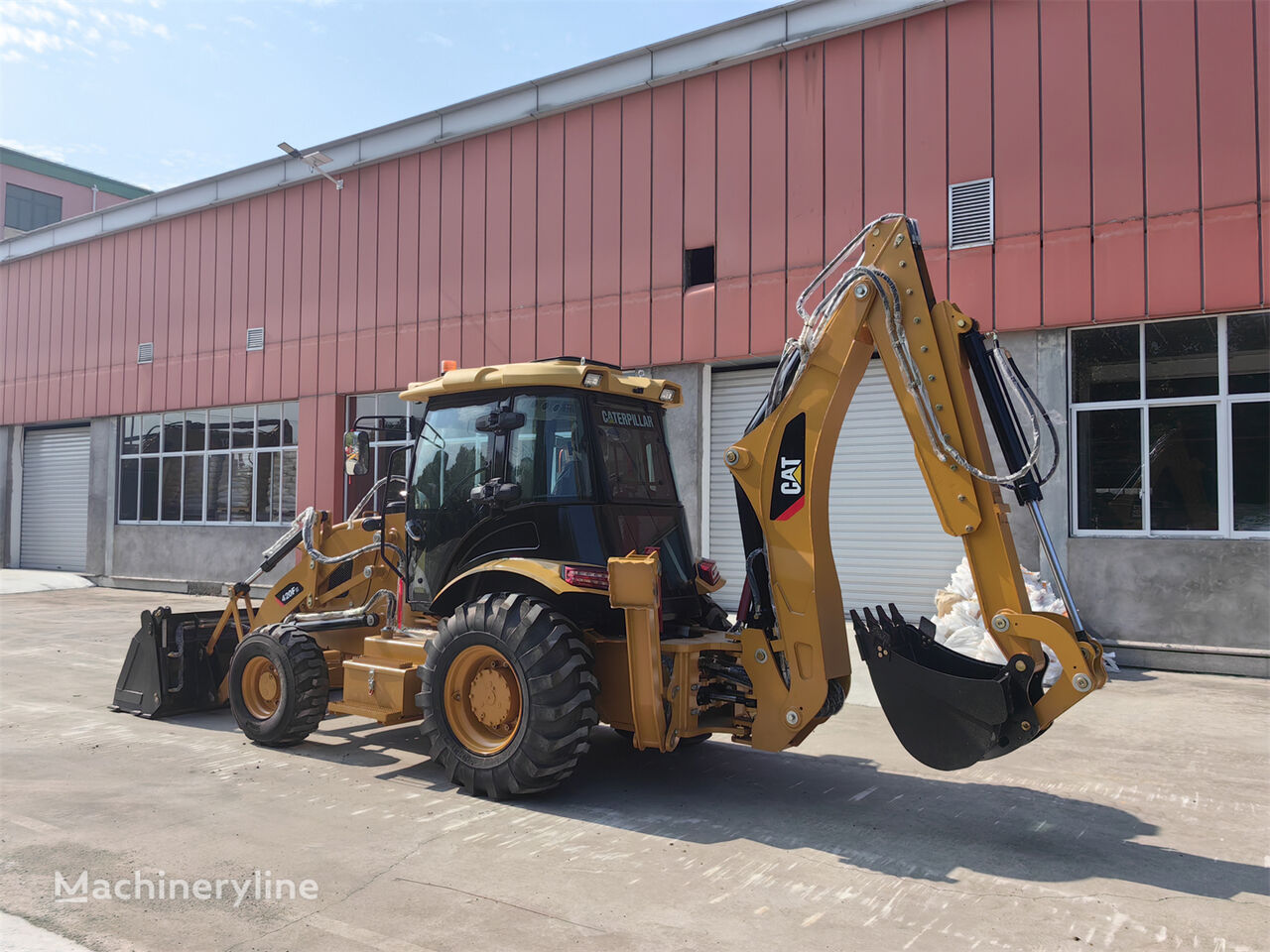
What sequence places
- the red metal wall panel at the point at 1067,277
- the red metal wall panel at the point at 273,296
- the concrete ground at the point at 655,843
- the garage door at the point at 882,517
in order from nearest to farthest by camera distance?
the concrete ground at the point at 655,843 → the red metal wall panel at the point at 1067,277 → the garage door at the point at 882,517 → the red metal wall panel at the point at 273,296

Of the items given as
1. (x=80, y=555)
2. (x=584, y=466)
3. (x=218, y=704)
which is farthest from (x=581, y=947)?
(x=80, y=555)

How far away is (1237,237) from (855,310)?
7.35m

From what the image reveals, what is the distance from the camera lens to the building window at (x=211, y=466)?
1909 cm

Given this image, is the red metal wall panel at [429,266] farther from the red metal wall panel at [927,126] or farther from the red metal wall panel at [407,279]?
the red metal wall panel at [927,126]

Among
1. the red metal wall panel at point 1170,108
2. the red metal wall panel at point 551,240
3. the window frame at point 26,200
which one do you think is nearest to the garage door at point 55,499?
the red metal wall panel at point 551,240

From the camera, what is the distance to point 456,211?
16484 millimetres

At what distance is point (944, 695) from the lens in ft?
15.8

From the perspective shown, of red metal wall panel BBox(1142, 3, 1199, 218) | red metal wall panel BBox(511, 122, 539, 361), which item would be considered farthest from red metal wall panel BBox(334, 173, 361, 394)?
red metal wall panel BBox(1142, 3, 1199, 218)

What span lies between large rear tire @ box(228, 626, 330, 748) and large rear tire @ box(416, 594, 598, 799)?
117 centimetres

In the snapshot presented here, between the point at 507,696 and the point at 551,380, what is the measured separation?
2.04m

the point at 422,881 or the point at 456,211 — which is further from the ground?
the point at 456,211

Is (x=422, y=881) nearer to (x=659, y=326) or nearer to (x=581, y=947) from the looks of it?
(x=581, y=947)

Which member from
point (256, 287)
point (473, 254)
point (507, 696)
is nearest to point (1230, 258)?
point (507, 696)

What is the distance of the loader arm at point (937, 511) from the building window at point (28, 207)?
42885 millimetres
